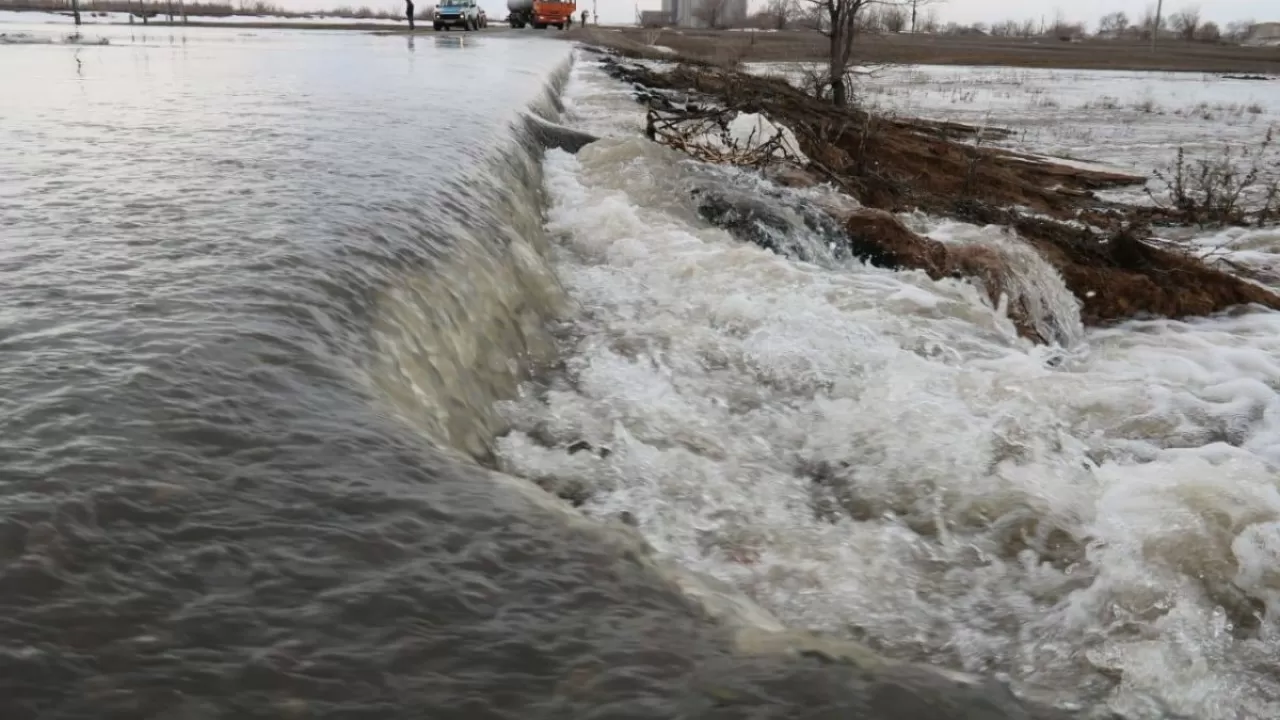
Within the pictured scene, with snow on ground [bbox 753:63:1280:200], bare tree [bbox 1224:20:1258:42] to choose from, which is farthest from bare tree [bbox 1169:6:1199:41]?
snow on ground [bbox 753:63:1280:200]

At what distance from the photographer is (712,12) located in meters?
113

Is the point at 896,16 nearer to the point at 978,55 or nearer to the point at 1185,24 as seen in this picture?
the point at 978,55

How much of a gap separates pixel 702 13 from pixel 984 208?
406ft

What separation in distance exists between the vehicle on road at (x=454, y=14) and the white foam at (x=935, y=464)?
1652 inches

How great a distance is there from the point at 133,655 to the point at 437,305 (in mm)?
2888

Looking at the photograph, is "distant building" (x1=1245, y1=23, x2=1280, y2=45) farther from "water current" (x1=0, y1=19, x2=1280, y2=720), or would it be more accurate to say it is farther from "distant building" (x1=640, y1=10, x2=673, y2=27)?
"water current" (x1=0, y1=19, x2=1280, y2=720)

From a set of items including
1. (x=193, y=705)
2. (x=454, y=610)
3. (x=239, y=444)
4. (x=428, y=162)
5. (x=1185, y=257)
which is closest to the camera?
(x=193, y=705)

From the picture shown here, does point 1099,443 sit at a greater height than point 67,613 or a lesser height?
lesser

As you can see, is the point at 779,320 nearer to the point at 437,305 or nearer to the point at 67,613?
the point at 437,305

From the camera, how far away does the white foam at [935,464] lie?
306cm

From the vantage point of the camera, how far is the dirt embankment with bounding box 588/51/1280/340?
8102mm

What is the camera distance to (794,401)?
202 inches

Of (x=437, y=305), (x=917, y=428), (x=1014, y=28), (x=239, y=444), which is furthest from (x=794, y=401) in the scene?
(x=1014, y=28)

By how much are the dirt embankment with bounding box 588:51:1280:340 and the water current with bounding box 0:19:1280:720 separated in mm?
448
